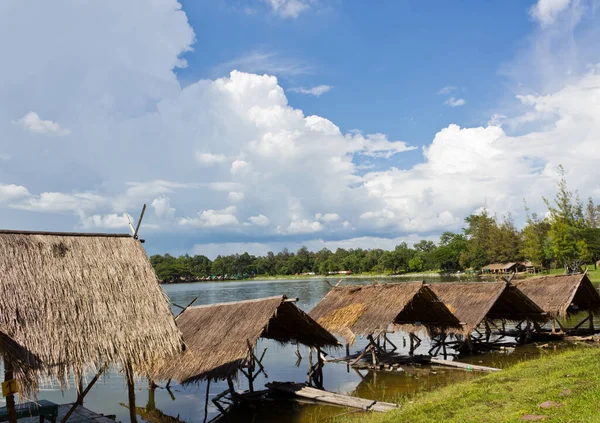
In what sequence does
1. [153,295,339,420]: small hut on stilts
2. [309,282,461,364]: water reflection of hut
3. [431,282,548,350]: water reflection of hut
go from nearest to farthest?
[153,295,339,420]: small hut on stilts
[309,282,461,364]: water reflection of hut
[431,282,548,350]: water reflection of hut

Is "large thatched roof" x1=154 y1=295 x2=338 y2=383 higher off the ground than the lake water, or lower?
higher

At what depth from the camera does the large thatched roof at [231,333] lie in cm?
1277

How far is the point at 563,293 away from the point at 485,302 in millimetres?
5230

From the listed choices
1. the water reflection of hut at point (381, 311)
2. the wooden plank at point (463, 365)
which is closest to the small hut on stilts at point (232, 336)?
the water reflection of hut at point (381, 311)

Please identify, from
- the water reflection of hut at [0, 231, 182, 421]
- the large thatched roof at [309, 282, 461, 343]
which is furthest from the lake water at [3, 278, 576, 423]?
the water reflection of hut at [0, 231, 182, 421]

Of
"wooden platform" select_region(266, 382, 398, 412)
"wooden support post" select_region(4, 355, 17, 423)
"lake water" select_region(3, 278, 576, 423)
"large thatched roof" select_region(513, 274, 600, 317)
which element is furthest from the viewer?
"large thatched roof" select_region(513, 274, 600, 317)

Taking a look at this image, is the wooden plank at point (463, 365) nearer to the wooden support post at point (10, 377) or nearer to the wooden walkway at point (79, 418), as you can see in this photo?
the wooden walkway at point (79, 418)

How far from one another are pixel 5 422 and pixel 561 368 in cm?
1295

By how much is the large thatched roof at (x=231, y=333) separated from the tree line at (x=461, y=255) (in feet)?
136

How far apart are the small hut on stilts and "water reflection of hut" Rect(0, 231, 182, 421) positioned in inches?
93.8

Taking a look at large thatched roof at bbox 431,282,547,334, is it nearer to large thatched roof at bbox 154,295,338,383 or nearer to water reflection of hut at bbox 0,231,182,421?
large thatched roof at bbox 154,295,338,383

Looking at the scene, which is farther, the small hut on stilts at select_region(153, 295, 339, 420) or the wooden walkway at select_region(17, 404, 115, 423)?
the small hut on stilts at select_region(153, 295, 339, 420)

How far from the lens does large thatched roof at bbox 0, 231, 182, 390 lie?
8.34 metres

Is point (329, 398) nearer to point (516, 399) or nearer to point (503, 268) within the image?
point (516, 399)
